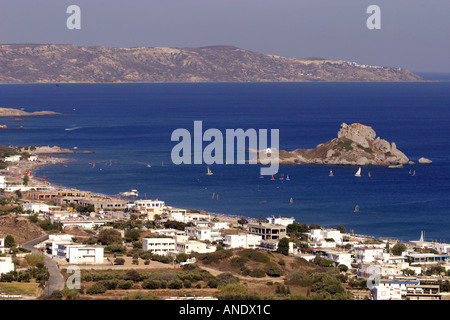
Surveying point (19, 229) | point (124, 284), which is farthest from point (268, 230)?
point (124, 284)

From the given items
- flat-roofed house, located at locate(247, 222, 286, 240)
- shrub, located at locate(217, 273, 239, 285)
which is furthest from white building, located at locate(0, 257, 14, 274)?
flat-roofed house, located at locate(247, 222, 286, 240)

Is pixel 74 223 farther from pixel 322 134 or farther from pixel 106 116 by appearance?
pixel 106 116

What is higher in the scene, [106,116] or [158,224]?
[106,116]

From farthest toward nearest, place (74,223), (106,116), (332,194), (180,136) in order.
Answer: (106,116) → (180,136) → (332,194) → (74,223)

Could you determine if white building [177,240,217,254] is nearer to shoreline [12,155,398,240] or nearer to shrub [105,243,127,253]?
shrub [105,243,127,253]

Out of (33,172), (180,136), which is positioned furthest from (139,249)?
(180,136)

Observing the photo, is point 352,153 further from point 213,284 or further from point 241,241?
point 213,284

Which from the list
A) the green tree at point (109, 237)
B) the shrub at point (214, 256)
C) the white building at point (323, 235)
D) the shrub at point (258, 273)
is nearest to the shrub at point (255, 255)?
the shrub at point (214, 256)
